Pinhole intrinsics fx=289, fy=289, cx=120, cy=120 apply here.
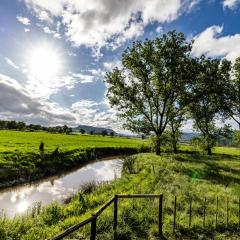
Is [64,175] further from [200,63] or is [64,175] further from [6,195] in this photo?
[200,63]

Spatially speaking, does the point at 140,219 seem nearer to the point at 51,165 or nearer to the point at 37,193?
the point at 37,193

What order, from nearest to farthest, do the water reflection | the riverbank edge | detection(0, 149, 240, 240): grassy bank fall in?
detection(0, 149, 240, 240): grassy bank → the water reflection → the riverbank edge

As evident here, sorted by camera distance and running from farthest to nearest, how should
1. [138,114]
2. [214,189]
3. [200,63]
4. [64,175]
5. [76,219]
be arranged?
[138,114], [200,63], [64,175], [214,189], [76,219]

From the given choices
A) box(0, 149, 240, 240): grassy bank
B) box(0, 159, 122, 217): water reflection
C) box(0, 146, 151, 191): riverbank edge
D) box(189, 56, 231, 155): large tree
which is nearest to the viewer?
box(0, 149, 240, 240): grassy bank

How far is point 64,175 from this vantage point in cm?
4044

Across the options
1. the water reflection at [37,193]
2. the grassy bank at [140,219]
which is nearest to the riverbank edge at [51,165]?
the water reflection at [37,193]

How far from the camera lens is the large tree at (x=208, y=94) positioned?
48.6 metres

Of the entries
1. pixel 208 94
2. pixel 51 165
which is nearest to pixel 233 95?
pixel 208 94

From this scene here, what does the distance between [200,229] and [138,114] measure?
3797 centimetres

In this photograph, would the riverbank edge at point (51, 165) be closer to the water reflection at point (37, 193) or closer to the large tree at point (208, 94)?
the water reflection at point (37, 193)

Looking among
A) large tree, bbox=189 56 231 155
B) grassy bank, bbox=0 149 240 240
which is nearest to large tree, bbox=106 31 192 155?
large tree, bbox=189 56 231 155

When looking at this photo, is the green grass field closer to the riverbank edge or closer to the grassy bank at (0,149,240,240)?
the riverbank edge

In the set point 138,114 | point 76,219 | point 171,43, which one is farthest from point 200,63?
point 76,219

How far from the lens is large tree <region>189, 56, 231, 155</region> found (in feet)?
Answer: 159
